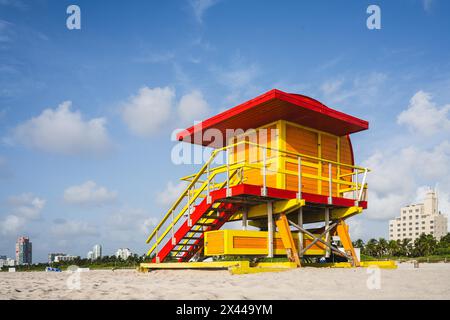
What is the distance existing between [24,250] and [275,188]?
354ft

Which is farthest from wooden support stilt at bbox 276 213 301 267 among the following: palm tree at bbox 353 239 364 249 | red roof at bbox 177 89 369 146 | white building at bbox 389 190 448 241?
white building at bbox 389 190 448 241

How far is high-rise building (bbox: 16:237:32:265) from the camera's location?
108 metres

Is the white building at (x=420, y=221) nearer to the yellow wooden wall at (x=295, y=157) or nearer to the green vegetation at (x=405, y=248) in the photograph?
the green vegetation at (x=405, y=248)

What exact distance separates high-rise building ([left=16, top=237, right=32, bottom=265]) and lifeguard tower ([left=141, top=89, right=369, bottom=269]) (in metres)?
101

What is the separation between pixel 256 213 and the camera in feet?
57.3

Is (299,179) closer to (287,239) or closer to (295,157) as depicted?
(295,157)

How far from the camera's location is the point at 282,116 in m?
16.9

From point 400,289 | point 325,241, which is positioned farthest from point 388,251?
point 400,289

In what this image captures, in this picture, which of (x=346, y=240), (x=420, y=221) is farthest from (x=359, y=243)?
(x=346, y=240)

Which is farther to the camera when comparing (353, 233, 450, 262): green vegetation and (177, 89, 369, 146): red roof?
(353, 233, 450, 262): green vegetation

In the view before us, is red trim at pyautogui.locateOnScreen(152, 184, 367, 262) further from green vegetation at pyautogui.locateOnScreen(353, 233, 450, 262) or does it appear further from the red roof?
green vegetation at pyautogui.locateOnScreen(353, 233, 450, 262)

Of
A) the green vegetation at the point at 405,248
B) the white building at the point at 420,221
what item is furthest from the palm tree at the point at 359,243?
the white building at the point at 420,221
